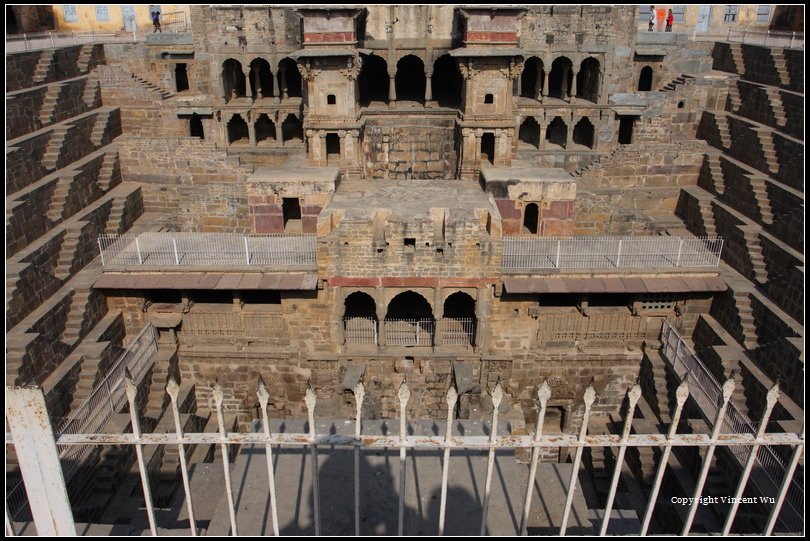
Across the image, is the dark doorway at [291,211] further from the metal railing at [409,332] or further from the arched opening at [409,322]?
the metal railing at [409,332]

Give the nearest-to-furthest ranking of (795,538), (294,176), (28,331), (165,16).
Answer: (795,538) → (28,331) → (294,176) → (165,16)

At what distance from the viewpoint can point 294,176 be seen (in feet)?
72.7

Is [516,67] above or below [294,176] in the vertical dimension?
above

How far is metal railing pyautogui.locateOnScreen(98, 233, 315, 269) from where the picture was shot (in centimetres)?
1880

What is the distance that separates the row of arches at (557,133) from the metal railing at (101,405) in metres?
20.3

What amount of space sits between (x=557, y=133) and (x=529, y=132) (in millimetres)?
1436

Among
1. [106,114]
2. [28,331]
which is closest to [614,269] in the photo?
[28,331]

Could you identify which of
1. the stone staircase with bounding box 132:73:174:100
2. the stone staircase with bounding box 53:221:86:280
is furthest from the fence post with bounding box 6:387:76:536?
the stone staircase with bounding box 132:73:174:100

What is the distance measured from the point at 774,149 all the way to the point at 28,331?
25.4 metres

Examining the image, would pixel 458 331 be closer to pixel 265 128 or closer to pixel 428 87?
pixel 428 87

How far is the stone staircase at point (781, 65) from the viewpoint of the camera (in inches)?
977

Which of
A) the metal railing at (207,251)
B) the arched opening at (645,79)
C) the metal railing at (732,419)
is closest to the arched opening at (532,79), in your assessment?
the arched opening at (645,79)

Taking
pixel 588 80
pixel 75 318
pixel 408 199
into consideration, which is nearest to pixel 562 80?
pixel 588 80

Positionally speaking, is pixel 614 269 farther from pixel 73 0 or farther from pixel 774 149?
pixel 73 0
